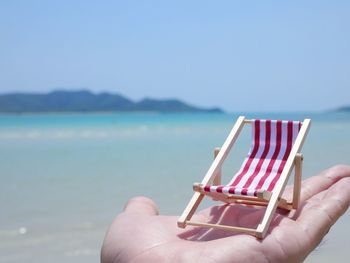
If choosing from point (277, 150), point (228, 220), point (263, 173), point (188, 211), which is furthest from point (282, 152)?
point (188, 211)

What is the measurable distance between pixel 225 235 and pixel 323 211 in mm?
578

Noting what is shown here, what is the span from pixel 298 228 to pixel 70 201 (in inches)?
180

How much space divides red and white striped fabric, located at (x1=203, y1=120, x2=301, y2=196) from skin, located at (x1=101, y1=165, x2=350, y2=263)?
0.19 metres

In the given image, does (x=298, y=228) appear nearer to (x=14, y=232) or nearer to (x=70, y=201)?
(x=14, y=232)

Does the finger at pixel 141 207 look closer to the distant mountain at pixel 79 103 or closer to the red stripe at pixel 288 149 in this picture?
the red stripe at pixel 288 149

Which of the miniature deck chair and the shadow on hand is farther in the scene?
the miniature deck chair

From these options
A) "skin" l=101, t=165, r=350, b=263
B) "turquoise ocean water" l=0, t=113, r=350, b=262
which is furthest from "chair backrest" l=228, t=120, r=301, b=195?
"turquoise ocean water" l=0, t=113, r=350, b=262

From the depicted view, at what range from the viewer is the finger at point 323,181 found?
3.88 meters

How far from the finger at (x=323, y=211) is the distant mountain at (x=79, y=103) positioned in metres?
100

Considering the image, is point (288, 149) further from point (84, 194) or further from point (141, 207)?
point (84, 194)

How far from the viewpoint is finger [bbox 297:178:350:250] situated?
3.09m

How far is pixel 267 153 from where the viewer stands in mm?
4055

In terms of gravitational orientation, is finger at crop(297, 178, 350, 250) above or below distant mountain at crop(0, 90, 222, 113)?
above

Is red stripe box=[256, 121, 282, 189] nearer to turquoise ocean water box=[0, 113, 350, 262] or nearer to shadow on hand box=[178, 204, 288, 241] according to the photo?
shadow on hand box=[178, 204, 288, 241]
